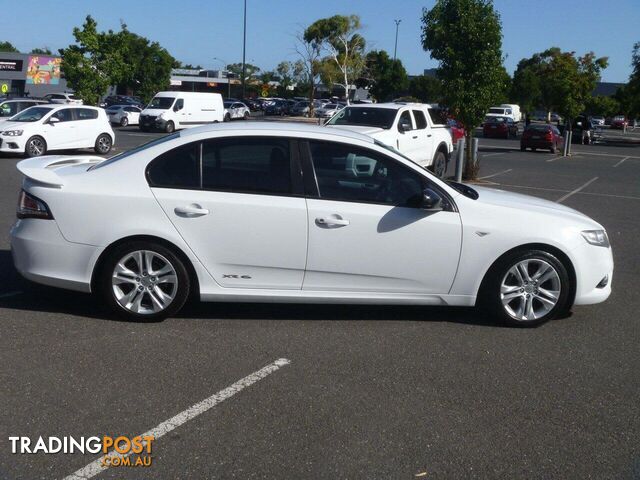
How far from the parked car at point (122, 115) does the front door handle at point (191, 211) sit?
132 feet

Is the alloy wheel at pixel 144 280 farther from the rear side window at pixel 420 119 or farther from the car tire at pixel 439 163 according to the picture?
the car tire at pixel 439 163

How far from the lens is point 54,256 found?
591 cm

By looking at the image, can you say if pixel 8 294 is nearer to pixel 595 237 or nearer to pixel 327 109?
pixel 595 237

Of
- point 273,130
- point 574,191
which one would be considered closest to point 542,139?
point 574,191

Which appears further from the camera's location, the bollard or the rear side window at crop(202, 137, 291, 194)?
the bollard

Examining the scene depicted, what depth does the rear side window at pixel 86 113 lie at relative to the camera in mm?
22486

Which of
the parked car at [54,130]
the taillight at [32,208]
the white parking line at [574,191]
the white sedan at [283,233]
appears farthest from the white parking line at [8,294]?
the parked car at [54,130]

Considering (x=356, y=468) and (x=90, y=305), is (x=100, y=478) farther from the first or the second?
(x=90, y=305)

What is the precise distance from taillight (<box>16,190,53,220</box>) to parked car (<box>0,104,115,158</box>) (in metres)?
15.6

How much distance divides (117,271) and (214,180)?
102cm

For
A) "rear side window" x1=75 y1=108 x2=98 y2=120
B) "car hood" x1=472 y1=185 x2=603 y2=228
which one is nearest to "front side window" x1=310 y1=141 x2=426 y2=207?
"car hood" x1=472 y1=185 x2=603 y2=228

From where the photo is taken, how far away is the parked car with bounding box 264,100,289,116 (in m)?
64.8

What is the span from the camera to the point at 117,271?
19.3 ft

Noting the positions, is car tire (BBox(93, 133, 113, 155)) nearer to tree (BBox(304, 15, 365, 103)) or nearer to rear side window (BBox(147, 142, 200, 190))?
rear side window (BBox(147, 142, 200, 190))
